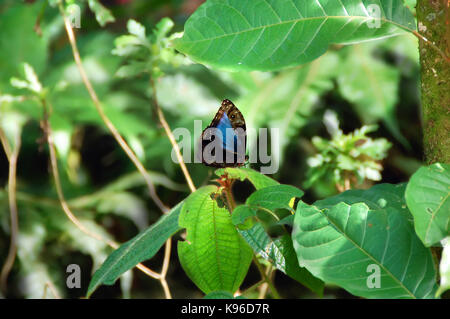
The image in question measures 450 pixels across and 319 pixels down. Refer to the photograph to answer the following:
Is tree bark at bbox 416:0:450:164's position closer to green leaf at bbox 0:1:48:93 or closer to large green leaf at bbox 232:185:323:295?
large green leaf at bbox 232:185:323:295

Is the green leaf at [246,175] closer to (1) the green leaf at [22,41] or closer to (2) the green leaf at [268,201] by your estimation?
(2) the green leaf at [268,201]

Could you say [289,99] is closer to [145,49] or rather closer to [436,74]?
[145,49]

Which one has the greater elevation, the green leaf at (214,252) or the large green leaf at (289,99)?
the large green leaf at (289,99)

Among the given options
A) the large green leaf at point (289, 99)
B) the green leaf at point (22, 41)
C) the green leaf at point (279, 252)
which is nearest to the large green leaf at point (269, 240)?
the green leaf at point (279, 252)

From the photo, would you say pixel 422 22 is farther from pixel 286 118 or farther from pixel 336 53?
pixel 336 53

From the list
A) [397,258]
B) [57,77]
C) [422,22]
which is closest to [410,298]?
[397,258]

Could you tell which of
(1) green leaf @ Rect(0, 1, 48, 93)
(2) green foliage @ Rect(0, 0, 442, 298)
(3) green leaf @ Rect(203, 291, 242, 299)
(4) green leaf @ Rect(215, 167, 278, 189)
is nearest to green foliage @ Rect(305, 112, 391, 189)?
(2) green foliage @ Rect(0, 0, 442, 298)
